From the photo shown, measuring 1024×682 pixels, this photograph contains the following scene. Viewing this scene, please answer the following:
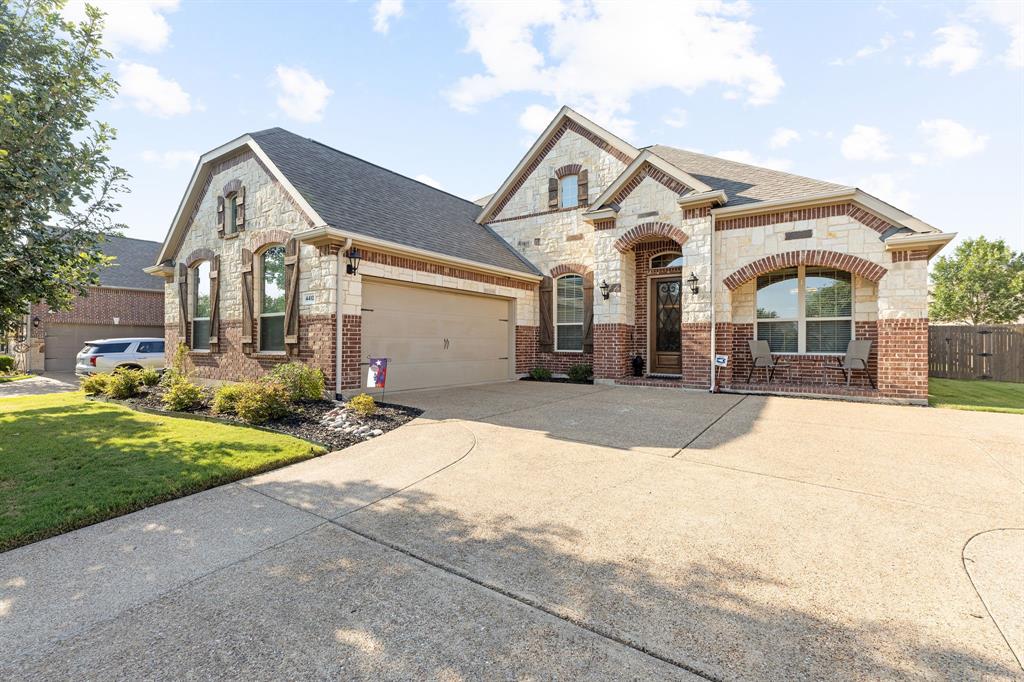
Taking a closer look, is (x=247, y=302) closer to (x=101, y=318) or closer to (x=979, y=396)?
(x=979, y=396)

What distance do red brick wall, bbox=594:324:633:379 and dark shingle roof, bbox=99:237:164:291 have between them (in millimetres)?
21383

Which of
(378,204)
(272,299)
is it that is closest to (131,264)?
(272,299)

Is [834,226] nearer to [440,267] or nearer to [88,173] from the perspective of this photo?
[440,267]

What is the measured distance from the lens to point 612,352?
11.3 metres

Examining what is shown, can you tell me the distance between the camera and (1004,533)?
3.28 meters

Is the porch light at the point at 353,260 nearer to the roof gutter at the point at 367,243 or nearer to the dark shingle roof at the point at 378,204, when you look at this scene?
the roof gutter at the point at 367,243

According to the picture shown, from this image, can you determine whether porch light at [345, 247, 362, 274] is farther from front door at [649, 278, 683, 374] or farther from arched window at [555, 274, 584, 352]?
front door at [649, 278, 683, 374]

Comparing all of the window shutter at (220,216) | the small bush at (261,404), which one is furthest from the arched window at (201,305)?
the small bush at (261,404)

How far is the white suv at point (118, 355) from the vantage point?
1427 centimetres

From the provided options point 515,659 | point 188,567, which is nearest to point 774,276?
point 515,659

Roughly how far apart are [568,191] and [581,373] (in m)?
5.53

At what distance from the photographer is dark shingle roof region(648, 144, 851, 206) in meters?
9.88

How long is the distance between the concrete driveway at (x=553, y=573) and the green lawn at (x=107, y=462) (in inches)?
10.3

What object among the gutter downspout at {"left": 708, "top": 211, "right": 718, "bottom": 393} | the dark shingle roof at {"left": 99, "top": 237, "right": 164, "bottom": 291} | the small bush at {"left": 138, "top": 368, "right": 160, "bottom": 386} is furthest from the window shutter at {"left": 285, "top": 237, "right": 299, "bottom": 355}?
the dark shingle roof at {"left": 99, "top": 237, "right": 164, "bottom": 291}
